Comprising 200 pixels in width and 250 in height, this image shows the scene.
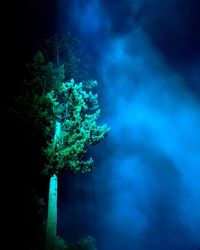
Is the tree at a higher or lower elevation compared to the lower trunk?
higher

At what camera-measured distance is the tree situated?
50.9ft

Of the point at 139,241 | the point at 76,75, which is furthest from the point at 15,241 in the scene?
the point at 139,241

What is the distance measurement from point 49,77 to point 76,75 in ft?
7.93

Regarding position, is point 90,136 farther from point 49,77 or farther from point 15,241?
point 15,241

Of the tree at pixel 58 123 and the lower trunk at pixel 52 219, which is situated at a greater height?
the tree at pixel 58 123

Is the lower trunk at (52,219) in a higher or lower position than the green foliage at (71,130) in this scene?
lower

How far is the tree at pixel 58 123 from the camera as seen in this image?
50.9ft

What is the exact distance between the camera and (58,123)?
1736 centimetres

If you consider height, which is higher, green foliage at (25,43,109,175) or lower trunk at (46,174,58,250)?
green foliage at (25,43,109,175)

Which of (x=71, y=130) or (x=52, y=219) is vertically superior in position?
(x=71, y=130)

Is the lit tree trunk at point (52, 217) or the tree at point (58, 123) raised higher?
the tree at point (58, 123)

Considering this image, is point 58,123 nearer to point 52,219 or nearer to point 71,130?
point 71,130

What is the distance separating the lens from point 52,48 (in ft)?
64.4

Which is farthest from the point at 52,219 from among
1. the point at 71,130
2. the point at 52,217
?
the point at 71,130
